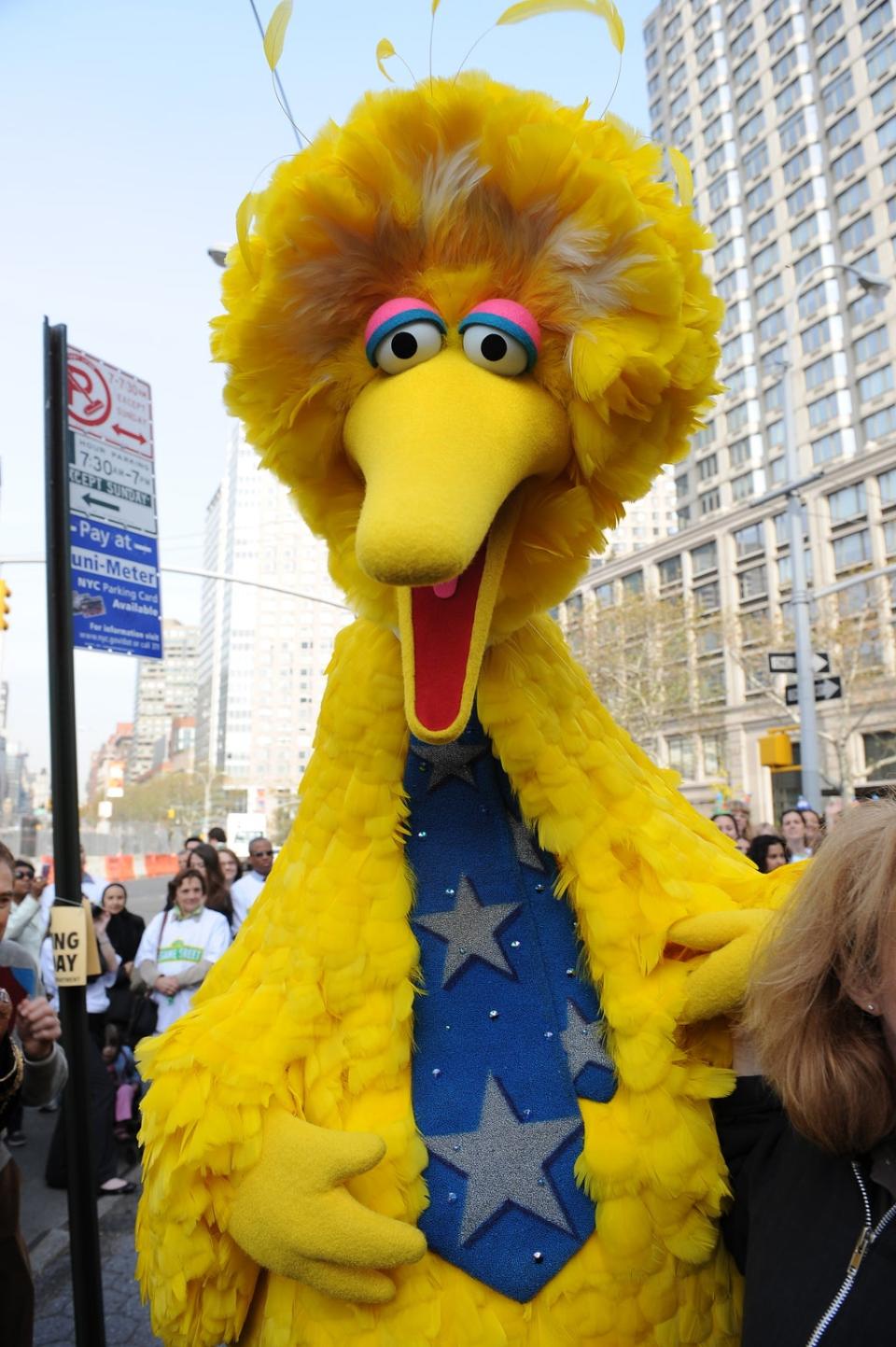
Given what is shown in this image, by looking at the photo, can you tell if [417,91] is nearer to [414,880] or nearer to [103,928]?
[414,880]

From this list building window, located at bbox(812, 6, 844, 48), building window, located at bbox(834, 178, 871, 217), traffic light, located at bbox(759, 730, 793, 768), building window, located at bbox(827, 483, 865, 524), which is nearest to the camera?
traffic light, located at bbox(759, 730, 793, 768)

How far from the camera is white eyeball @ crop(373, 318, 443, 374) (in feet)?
4.09

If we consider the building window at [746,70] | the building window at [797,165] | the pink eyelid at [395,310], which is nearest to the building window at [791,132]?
the building window at [797,165]

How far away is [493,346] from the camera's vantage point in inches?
48.6

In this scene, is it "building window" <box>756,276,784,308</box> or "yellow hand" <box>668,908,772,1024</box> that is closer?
"yellow hand" <box>668,908,772,1024</box>

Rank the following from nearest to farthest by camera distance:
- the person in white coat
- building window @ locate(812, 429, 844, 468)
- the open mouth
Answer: the open mouth < the person in white coat < building window @ locate(812, 429, 844, 468)

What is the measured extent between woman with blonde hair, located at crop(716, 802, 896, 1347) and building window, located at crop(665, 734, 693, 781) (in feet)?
121

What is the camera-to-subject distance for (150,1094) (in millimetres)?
1309

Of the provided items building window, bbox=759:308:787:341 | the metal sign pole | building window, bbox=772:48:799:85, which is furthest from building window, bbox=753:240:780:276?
the metal sign pole

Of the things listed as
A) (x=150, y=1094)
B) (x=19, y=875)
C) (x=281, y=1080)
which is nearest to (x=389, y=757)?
(x=281, y=1080)

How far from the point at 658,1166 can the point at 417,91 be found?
1.47 metres

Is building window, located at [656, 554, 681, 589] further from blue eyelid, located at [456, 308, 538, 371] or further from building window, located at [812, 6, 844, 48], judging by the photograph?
blue eyelid, located at [456, 308, 538, 371]

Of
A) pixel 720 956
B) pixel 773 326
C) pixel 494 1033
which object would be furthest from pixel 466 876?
pixel 773 326

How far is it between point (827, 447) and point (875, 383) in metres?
2.84
